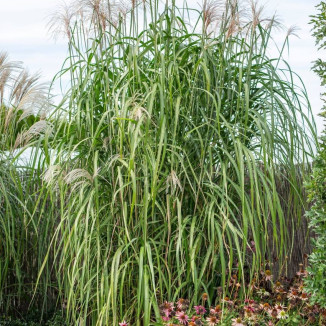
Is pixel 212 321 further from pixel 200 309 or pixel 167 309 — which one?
pixel 167 309

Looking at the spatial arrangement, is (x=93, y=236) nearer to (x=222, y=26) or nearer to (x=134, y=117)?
(x=134, y=117)

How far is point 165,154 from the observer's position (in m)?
3.40

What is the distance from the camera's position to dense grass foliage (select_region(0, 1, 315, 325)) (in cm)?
322

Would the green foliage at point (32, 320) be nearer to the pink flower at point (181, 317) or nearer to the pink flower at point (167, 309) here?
the pink flower at point (167, 309)

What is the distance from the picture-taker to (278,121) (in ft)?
12.4

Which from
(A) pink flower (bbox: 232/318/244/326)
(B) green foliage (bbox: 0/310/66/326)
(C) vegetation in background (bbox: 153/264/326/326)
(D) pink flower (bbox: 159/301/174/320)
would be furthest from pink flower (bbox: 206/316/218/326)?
(B) green foliage (bbox: 0/310/66/326)

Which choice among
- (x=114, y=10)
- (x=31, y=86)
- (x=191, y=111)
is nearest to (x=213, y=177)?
(x=191, y=111)

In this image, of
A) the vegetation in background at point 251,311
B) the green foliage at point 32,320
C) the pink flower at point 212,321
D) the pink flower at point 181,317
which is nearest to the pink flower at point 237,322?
the vegetation in background at point 251,311

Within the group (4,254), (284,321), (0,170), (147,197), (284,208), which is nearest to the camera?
(147,197)

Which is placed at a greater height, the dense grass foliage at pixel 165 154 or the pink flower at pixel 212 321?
the dense grass foliage at pixel 165 154

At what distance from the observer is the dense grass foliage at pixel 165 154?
3.22 m

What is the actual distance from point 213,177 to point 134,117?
0.66 metres

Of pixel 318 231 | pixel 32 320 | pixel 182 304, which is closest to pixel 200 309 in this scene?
pixel 182 304

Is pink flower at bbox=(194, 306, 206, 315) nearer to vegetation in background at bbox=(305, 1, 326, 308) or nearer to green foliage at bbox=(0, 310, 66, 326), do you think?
vegetation in background at bbox=(305, 1, 326, 308)
